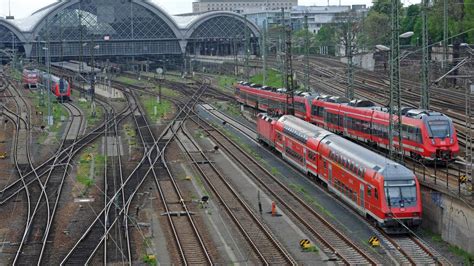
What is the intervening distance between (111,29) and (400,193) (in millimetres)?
101041

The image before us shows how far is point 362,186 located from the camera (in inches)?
1024

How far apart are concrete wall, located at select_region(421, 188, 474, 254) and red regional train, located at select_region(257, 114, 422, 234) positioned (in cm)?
75

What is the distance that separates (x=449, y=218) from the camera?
930 inches

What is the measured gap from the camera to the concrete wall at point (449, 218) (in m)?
22.4

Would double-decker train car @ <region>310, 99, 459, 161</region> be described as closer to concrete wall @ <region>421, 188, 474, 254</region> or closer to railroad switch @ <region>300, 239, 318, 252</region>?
concrete wall @ <region>421, 188, 474, 254</region>

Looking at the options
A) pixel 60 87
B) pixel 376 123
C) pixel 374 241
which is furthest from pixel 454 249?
pixel 60 87

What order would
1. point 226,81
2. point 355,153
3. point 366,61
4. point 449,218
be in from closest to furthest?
1. point 449,218
2. point 355,153
3. point 366,61
4. point 226,81

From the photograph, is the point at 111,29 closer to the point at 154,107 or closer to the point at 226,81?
the point at 226,81

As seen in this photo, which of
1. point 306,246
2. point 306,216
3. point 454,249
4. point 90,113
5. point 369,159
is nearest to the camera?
point 454,249

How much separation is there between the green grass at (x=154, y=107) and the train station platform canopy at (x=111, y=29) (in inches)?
1737

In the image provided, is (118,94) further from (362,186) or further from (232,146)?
(362,186)

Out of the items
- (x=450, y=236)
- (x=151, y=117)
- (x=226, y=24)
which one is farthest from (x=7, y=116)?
(x=226, y=24)

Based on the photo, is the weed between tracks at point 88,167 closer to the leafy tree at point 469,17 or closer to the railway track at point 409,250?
the railway track at point 409,250

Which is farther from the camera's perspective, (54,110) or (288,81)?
(54,110)
